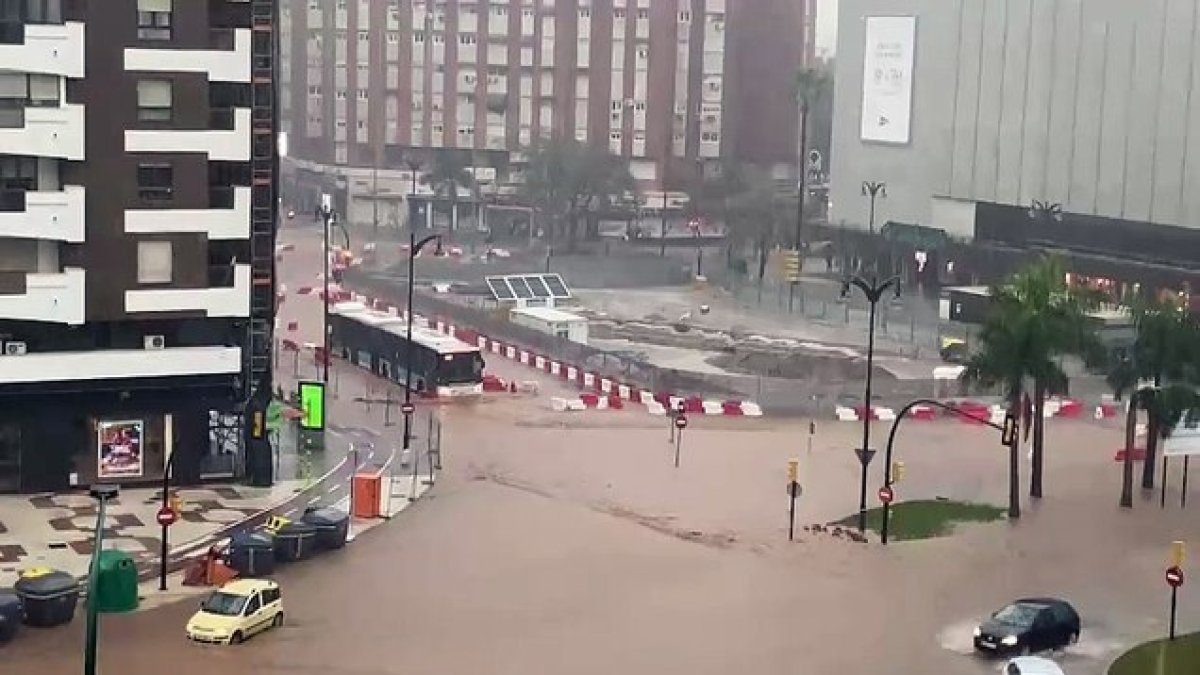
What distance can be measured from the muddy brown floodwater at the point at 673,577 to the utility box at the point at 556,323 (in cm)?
1894

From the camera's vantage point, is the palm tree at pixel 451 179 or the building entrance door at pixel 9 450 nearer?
the building entrance door at pixel 9 450

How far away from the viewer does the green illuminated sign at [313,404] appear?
48344 millimetres

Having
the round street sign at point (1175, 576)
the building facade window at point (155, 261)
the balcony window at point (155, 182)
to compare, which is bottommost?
the round street sign at point (1175, 576)

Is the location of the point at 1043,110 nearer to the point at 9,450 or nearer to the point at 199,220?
the point at 199,220

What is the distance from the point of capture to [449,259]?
4289 inches

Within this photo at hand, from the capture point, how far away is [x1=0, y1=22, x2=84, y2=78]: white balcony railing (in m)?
40.7

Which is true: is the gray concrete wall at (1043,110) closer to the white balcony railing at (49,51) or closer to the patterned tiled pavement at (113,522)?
the patterned tiled pavement at (113,522)

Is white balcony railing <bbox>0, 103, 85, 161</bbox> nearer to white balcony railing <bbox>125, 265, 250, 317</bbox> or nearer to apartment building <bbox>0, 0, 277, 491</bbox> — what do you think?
apartment building <bbox>0, 0, 277, 491</bbox>

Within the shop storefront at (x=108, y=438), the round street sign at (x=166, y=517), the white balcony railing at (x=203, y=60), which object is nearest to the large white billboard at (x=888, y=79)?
the white balcony railing at (x=203, y=60)

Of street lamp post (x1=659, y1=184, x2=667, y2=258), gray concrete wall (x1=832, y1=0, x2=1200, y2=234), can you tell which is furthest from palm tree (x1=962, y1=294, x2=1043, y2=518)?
street lamp post (x1=659, y1=184, x2=667, y2=258)

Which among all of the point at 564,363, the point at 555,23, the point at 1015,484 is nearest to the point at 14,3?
the point at 1015,484

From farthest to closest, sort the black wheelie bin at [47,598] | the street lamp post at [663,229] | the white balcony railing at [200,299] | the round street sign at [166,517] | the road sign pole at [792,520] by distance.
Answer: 1. the street lamp post at [663,229]
2. the white balcony railing at [200,299]
3. the road sign pole at [792,520]
4. the round street sign at [166,517]
5. the black wheelie bin at [47,598]

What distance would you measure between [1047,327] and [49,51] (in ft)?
75.4

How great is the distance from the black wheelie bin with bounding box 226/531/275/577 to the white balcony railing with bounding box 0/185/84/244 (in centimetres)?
979
